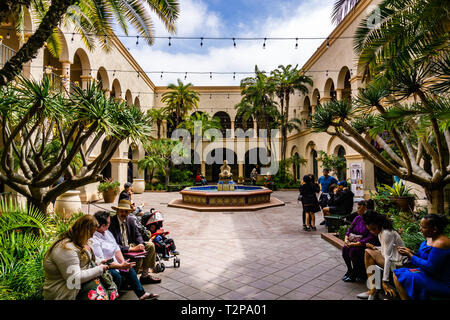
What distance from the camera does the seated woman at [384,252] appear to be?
3217 mm

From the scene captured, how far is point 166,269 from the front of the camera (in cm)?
464

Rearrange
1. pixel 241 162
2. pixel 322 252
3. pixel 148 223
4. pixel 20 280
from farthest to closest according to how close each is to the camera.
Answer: pixel 241 162
pixel 322 252
pixel 148 223
pixel 20 280

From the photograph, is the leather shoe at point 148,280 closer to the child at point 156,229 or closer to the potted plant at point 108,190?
the child at point 156,229

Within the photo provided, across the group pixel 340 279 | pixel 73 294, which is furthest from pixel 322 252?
pixel 73 294

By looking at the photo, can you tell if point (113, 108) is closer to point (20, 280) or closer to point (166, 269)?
point (20, 280)

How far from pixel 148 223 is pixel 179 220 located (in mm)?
4313

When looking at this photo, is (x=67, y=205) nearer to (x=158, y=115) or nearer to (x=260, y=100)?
(x=158, y=115)

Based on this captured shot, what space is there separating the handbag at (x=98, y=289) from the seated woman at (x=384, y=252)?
3198mm

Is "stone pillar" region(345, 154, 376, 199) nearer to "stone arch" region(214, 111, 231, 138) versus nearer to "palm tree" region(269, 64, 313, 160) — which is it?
"palm tree" region(269, 64, 313, 160)

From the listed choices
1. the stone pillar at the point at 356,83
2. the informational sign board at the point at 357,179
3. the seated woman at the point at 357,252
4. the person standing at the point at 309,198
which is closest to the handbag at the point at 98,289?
the seated woman at the point at 357,252

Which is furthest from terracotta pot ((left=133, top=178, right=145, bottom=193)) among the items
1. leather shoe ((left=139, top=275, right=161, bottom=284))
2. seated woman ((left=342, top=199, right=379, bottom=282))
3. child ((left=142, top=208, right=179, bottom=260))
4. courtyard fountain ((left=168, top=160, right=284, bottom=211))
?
seated woman ((left=342, top=199, right=379, bottom=282))

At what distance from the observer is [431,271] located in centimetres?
264

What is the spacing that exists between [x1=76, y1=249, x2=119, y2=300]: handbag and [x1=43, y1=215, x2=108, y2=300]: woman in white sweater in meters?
0.09

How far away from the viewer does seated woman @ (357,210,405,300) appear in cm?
322
